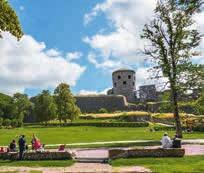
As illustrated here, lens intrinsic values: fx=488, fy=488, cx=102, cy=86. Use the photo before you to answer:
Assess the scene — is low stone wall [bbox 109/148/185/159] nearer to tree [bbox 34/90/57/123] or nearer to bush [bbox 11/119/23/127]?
tree [bbox 34/90/57/123]

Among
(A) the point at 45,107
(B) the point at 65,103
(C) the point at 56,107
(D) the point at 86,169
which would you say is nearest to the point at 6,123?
(A) the point at 45,107

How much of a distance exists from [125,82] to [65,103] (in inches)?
2927

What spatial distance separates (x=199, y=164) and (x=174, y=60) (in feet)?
71.9

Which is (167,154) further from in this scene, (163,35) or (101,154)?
(163,35)

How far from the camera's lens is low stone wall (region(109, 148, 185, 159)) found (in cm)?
2855

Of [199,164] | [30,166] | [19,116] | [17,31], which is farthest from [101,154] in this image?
[19,116]

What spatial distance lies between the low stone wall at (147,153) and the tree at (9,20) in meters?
9.07

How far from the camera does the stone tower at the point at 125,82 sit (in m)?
162

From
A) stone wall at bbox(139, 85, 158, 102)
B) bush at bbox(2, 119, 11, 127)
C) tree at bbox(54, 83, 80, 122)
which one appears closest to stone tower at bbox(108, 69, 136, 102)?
stone wall at bbox(139, 85, 158, 102)

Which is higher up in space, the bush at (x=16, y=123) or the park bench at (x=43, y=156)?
the bush at (x=16, y=123)

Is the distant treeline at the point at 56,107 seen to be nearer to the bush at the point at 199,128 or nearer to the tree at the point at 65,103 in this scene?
the tree at the point at 65,103

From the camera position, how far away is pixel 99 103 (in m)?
145

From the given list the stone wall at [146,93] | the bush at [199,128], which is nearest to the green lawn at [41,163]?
the bush at [199,128]

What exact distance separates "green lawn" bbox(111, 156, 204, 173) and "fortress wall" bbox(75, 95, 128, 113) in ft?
372
